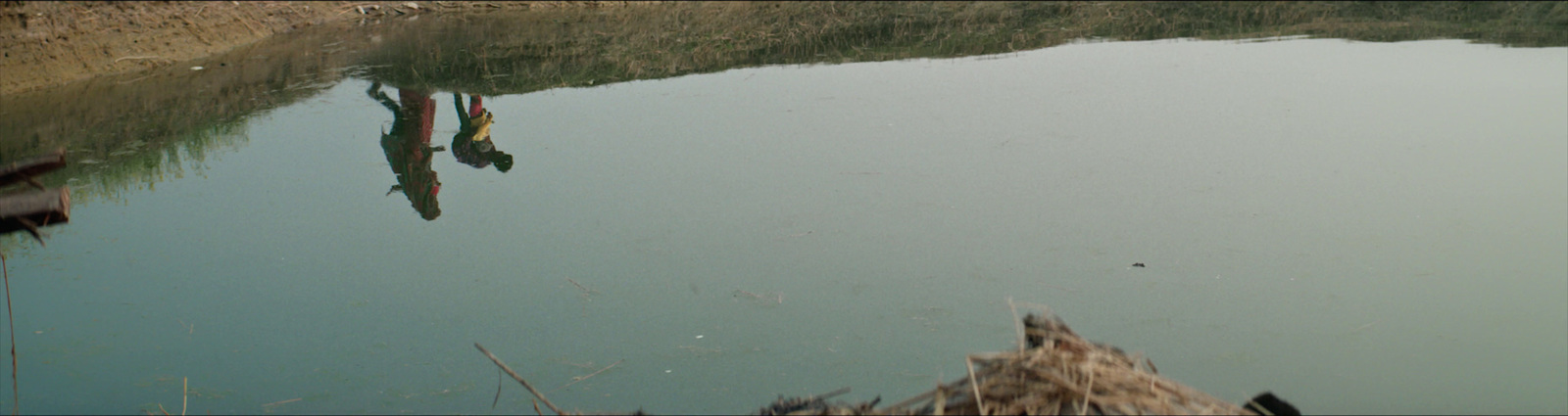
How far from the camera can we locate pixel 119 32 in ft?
24.5

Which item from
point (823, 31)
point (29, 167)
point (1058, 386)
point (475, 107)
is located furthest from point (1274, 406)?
point (823, 31)

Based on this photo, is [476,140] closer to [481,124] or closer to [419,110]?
[481,124]

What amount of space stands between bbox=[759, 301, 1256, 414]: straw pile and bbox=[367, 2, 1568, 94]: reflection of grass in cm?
504

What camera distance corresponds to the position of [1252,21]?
27.1 feet

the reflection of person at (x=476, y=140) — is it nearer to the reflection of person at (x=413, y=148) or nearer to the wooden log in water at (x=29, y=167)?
the reflection of person at (x=413, y=148)

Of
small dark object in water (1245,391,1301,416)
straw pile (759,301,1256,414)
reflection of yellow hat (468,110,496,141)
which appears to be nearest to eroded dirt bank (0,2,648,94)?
reflection of yellow hat (468,110,496,141)

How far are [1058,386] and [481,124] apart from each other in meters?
4.28

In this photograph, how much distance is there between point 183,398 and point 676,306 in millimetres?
1436

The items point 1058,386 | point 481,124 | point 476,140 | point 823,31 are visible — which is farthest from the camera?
point 823,31

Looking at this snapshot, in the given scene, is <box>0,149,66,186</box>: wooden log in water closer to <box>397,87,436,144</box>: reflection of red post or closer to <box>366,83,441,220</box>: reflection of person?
<box>366,83,441,220</box>: reflection of person

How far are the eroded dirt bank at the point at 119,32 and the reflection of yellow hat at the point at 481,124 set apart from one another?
114 inches

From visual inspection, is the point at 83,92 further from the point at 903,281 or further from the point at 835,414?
the point at 835,414

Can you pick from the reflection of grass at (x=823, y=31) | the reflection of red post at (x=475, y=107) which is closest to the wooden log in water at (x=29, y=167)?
the reflection of red post at (x=475, y=107)

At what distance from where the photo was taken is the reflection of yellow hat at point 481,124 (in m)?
5.65
